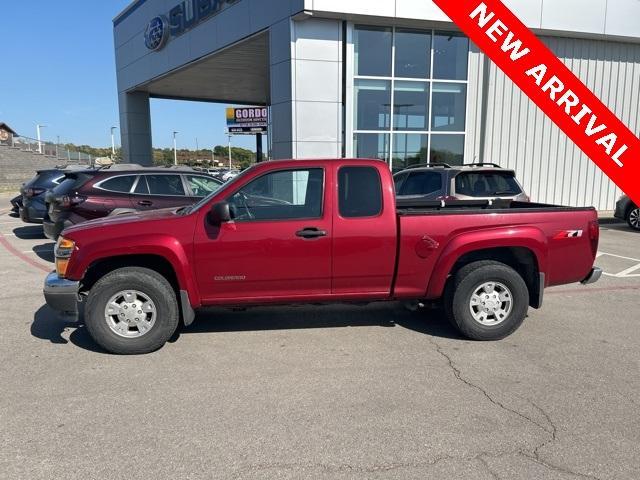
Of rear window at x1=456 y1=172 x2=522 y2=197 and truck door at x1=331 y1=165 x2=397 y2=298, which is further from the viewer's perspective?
rear window at x1=456 y1=172 x2=522 y2=197

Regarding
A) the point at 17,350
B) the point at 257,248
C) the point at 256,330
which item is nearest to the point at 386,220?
the point at 257,248

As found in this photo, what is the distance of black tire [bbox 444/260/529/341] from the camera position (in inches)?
184

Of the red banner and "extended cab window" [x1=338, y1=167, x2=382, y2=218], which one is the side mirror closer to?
"extended cab window" [x1=338, y1=167, x2=382, y2=218]

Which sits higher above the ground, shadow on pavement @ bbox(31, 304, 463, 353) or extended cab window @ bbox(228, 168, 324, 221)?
extended cab window @ bbox(228, 168, 324, 221)

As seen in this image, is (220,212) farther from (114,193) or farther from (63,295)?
(114,193)

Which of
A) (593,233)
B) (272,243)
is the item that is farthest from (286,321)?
(593,233)

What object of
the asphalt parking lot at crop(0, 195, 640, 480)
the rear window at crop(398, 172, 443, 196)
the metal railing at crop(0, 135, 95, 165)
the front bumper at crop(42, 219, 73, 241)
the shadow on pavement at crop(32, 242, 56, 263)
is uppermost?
the metal railing at crop(0, 135, 95, 165)

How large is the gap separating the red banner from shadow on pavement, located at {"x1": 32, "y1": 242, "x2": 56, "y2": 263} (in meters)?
11.2

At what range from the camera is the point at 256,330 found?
Answer: 5094 millimetres

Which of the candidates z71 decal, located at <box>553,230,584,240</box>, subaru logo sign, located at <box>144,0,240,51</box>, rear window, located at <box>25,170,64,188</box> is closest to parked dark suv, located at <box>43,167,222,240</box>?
rear window, located at <box>25,170,64,188</box>

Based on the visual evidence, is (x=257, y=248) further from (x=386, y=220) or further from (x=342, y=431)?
(x=342, y=431)

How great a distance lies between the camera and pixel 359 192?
4.63 m

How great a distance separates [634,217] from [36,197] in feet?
48.9

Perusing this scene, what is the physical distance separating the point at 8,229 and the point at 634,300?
47.0 feet
